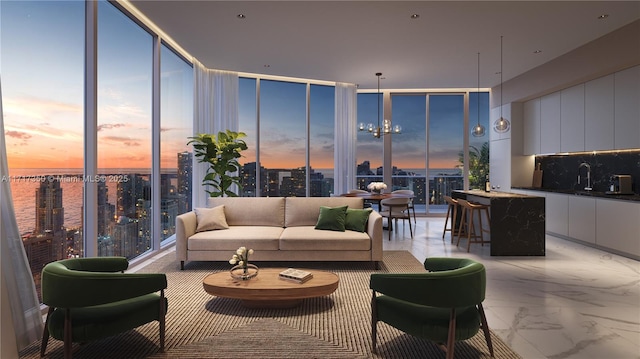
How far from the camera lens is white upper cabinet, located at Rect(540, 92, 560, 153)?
7051 millimetres

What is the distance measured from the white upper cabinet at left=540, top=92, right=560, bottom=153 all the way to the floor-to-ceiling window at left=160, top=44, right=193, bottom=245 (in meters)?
6.88

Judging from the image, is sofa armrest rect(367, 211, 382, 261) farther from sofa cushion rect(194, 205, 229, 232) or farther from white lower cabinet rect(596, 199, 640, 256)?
white lower cabinet rect(596, 199, 640, 256)

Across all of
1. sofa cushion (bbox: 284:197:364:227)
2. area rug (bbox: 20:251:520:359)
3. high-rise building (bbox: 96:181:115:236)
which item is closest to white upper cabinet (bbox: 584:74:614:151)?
sofa cushion (bbox: 284:197:364:227)

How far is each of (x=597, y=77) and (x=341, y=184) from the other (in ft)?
17.1

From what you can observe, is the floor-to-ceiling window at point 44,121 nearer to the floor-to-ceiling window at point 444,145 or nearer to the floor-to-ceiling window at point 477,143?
the floor-to-ceiling window at point 444,145

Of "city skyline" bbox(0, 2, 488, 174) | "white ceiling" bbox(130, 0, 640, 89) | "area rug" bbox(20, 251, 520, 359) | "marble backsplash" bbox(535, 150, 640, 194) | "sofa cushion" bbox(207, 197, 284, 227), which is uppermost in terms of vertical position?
"white ceiling" bbox(130, 0, 640, 89)

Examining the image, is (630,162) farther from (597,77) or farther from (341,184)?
(341,184)

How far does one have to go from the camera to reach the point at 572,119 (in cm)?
663

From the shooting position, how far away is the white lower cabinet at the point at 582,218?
5.84 m

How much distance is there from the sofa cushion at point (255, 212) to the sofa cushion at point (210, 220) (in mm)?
239

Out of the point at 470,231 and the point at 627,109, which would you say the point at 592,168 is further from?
the point at 470,231

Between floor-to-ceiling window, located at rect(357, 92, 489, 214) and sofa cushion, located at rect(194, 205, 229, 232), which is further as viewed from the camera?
floor-to-ceiling window, located at rect(357, 92, 489, 214)

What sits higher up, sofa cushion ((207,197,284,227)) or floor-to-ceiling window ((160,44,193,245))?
floor-to-ceiling window ((160,44,193,245))

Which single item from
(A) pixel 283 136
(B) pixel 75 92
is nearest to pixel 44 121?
(B) pixel 75 92
